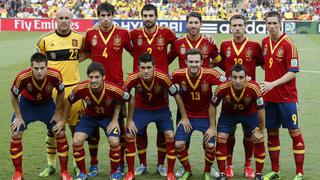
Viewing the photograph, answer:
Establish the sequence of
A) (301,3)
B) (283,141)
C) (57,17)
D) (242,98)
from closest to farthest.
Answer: (242,98)
(57,17)
(283,141)
(301,3)

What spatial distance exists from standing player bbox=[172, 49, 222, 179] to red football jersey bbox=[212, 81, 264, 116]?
0.26 meters

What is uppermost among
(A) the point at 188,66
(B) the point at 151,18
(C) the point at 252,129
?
(B) the point at 151,18

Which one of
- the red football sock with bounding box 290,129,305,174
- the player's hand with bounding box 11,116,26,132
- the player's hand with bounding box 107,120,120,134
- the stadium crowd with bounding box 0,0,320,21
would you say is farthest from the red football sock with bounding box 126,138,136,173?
the stadium crowd with bounding box 0,0,320,21

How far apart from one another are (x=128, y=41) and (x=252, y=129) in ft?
6.85

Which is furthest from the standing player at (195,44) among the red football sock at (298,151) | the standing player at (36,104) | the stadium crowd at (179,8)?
the stadium crowd at (179,8)

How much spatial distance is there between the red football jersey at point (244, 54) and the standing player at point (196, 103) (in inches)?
16.2

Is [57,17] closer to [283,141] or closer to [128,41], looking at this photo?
[128,41]

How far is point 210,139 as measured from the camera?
777 cm

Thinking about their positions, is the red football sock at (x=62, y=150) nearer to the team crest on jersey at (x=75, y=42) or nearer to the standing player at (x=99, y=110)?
the standing player at (x=99, y=110)

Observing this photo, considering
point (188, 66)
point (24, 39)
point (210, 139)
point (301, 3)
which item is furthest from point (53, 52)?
point (301, 3)

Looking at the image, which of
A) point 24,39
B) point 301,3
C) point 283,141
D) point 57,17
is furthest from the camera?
point 301,3

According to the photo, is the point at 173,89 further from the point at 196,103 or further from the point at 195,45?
the point at 195,45

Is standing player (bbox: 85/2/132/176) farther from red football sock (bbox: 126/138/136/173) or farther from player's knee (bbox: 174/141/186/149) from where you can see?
player's knee (bbox: 174/141/186/149)

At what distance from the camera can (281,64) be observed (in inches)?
312
